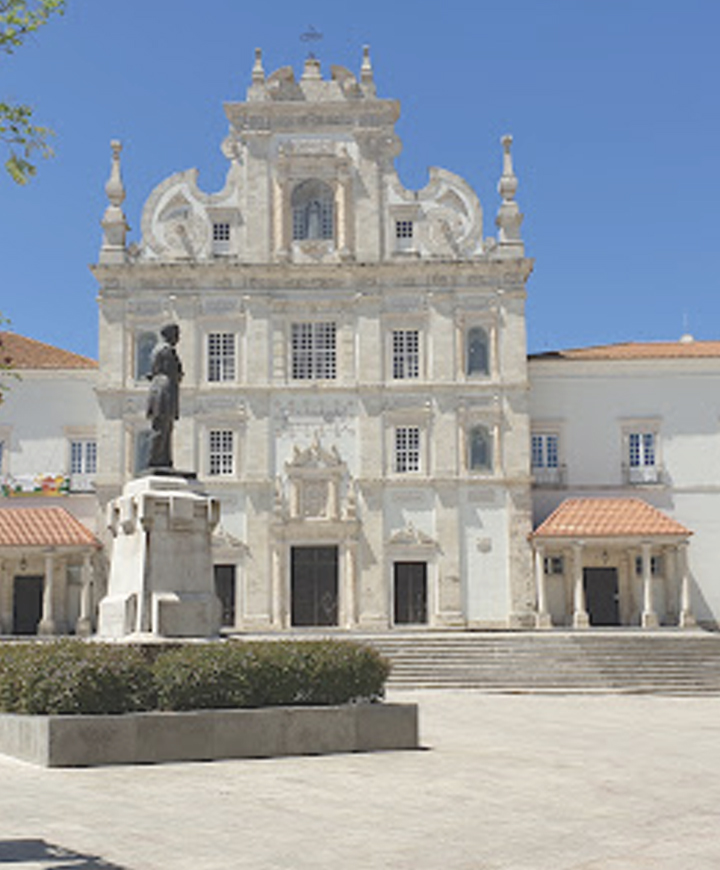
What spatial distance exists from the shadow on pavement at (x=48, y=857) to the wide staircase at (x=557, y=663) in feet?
60.1

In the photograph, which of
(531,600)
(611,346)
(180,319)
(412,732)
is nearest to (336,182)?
(180,319)

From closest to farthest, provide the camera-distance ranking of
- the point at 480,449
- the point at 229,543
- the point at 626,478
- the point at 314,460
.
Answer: the point at 229,543
the point at 314,460
the point at 480,449
the point at 626,478

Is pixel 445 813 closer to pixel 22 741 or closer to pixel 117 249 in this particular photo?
pixel 22 741

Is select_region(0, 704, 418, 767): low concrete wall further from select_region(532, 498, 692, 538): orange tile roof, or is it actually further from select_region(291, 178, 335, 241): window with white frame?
select_region(291, 178, 335, 241): window with white frame

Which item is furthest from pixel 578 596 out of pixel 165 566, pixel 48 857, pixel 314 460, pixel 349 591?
pixel 48 857

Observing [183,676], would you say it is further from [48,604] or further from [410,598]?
[410,598]

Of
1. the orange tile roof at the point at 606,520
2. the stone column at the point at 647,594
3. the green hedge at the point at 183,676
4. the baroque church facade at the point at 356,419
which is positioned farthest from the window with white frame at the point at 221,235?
the green hedge at the point at 183,676

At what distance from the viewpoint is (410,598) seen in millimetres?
38969

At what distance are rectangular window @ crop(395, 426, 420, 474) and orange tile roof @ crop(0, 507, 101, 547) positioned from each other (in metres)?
10.2

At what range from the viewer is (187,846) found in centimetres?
844

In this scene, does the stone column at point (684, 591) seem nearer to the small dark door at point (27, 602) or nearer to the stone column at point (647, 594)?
the stone column at point (647, 594)

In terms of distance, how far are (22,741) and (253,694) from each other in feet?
8.23

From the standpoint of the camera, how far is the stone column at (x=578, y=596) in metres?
37.9

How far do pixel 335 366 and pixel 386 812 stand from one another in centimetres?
3055
